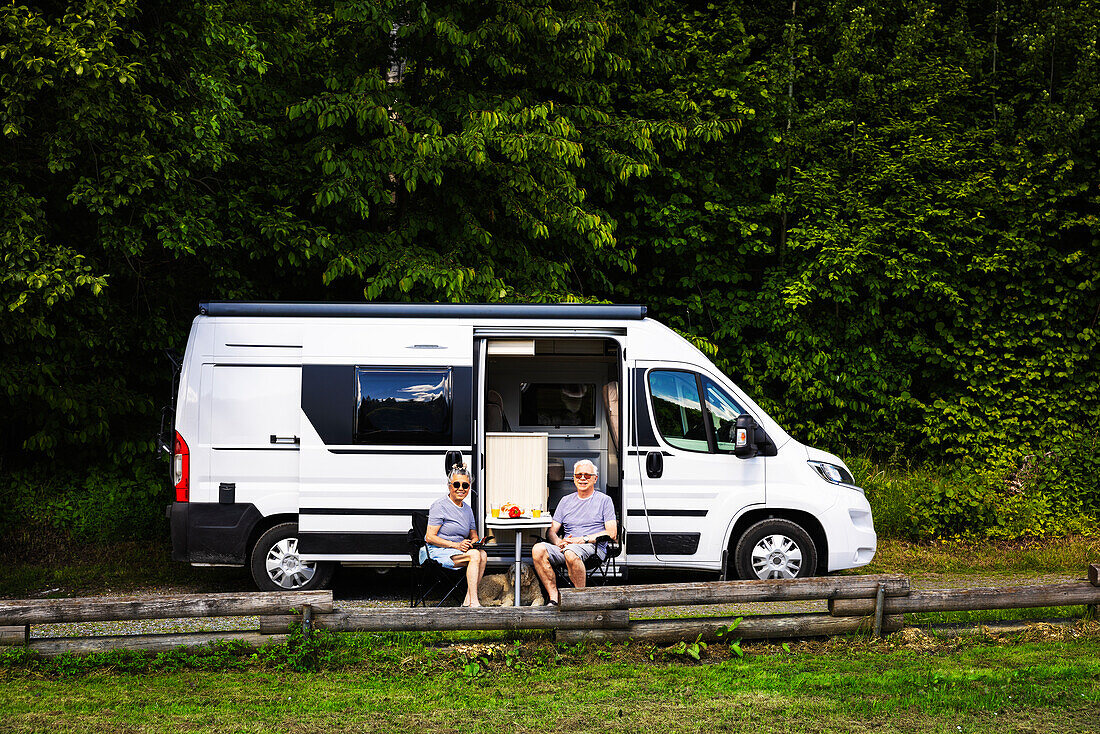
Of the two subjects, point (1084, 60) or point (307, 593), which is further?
point (1084, 60)

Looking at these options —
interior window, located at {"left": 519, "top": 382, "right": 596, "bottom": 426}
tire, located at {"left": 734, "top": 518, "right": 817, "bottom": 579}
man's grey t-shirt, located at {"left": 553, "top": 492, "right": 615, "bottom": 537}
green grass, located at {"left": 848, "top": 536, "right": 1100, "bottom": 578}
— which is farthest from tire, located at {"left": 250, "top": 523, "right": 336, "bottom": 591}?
green grass, located at {"left": 848, "top": 536, "right": 1100, "bottom": 578}

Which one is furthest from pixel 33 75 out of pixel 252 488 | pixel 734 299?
pixel 734 299

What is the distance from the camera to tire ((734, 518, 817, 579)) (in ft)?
28.8

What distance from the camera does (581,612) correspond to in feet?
22.6

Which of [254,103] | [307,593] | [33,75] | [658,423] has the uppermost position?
[254,103]

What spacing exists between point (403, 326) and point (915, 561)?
6563 mm

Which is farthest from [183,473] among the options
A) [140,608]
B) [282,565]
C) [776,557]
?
[776,557]

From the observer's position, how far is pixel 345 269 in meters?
10.8

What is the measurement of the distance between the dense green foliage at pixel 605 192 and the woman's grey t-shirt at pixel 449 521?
322cm

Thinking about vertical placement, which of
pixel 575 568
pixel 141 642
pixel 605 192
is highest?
pixel 605 192

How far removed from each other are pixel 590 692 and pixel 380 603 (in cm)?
342

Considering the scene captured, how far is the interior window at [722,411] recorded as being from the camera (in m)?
8.89

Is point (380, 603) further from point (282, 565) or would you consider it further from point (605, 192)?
point (605, 192)

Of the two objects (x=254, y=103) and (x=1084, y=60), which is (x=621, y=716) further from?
(x=1084, y=60)
